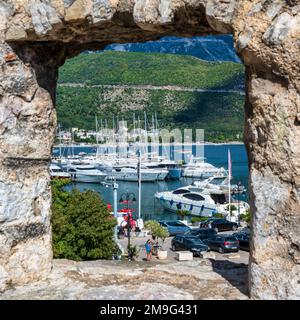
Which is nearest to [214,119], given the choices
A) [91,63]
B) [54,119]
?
[91,63]

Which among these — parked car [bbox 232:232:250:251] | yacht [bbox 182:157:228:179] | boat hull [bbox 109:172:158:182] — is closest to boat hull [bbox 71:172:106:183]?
boat hull [bbox 109:172:158:182]

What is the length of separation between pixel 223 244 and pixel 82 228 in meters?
9.95

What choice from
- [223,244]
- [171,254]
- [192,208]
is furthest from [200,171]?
[171,254]

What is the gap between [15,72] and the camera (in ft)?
19.9

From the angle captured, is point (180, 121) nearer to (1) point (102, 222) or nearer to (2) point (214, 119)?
(2) point (214, 119)

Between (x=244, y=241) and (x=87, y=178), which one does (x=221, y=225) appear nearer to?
(x=244, y=241)

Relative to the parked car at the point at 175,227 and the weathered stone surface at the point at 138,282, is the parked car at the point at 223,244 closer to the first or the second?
the parked car at the point at 175,227

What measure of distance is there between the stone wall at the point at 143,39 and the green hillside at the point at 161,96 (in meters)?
123

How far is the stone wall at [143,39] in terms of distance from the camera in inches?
191

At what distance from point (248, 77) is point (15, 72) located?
2.45 m

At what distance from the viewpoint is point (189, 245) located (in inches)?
1118

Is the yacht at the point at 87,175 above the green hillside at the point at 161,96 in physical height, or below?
below

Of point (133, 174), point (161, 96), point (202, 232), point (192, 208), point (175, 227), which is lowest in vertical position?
point (192, 208)

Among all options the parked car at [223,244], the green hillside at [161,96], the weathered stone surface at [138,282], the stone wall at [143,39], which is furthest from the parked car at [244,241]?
the green hillside at [161,96]
